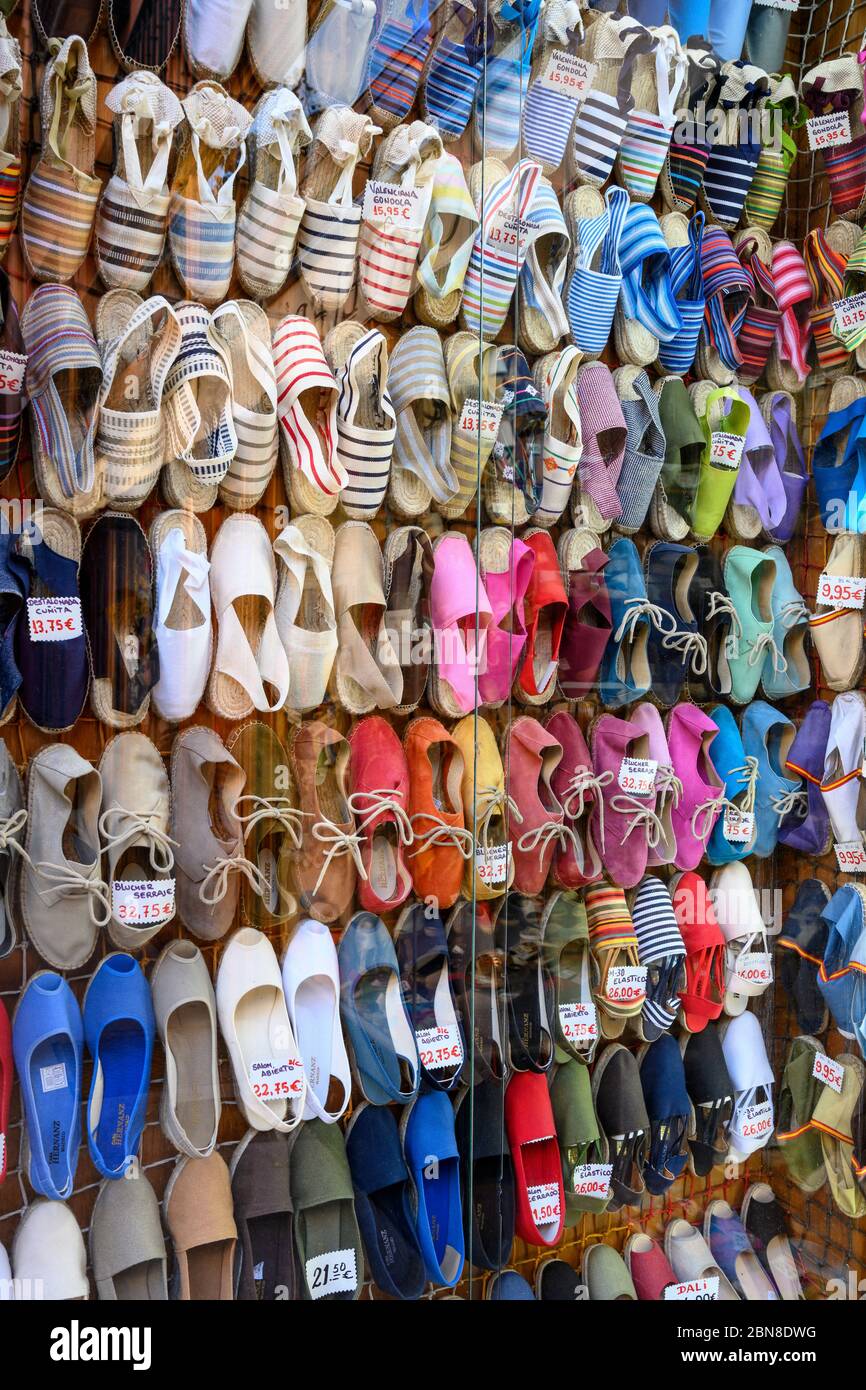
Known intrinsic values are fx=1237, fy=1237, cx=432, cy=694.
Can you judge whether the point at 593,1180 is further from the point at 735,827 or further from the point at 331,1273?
the point at 735,827

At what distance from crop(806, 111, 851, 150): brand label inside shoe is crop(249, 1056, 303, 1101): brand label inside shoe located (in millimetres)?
1724

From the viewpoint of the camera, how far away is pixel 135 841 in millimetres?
1555

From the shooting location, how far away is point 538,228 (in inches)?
74.5

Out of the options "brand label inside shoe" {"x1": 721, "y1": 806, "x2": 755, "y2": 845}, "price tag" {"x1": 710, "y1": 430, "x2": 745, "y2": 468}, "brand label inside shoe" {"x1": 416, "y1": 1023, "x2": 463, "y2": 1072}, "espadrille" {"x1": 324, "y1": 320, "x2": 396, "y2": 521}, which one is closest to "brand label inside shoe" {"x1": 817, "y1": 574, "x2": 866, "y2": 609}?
"price tag" {"x1": 710, "y1": 430, "x2": 745, "y2": 468}

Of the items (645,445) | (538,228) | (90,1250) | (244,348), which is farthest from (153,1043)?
(538,228)

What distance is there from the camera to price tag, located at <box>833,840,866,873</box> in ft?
6.87

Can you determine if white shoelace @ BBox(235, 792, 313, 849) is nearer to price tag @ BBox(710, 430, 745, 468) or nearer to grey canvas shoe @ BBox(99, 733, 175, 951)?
grey canvas shoe @ BBox(99, 733, 175, 951)

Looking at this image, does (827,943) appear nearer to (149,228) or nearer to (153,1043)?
(153,1043)

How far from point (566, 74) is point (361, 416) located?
2.32ft

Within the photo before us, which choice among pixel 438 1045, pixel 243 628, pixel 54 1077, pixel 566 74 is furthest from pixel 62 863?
pixel 566 74

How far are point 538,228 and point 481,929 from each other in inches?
41.7

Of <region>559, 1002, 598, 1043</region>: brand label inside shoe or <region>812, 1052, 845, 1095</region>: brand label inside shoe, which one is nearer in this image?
<region>559, 1002, 598, 1043</region>: brand label inside shoe

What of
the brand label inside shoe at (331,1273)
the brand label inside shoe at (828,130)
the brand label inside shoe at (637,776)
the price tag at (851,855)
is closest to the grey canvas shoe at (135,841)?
the brand label inside shoe at (331,1273)

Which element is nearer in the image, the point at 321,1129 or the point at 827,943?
the point at 321,1129
